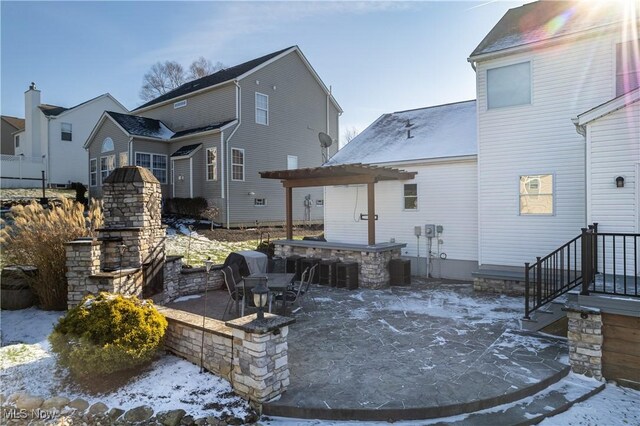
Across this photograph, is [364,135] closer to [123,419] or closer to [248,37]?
[248,37]

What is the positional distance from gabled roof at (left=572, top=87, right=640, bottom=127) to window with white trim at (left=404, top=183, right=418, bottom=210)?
4912 millimetres

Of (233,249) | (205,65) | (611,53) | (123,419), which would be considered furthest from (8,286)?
(205,65)

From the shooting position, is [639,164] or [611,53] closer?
[639,164]

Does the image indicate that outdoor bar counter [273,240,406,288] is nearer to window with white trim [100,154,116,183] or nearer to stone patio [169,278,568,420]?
stone patio [169,278,568,420]

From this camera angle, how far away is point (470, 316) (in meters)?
→ 7.00

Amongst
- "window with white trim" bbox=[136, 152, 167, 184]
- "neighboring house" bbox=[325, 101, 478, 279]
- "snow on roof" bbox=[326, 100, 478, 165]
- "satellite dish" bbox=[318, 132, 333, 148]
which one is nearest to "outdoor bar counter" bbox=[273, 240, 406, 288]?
"neighboring house" bbox=[325, 101, 478, 279]

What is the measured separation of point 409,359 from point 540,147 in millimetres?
6459

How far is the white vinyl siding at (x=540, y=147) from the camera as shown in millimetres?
8117

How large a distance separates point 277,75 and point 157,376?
16.9m

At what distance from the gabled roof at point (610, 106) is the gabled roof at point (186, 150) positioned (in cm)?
1510

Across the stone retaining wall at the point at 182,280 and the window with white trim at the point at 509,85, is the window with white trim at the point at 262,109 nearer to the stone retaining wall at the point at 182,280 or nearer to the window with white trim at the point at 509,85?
the stone retaining wall at the point at 182,280

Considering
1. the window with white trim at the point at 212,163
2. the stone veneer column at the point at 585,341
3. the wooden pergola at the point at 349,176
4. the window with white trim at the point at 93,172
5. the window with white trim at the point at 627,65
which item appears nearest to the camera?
the stone veneer column at the point at 585,341

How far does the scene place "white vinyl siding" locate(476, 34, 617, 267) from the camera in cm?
812

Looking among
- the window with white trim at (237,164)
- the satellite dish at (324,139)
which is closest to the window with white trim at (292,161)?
the window with white trim at (237,164)
